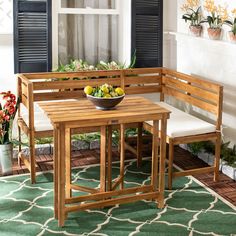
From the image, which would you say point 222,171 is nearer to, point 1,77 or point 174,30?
point 174,30

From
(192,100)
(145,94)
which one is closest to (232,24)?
(192,100)

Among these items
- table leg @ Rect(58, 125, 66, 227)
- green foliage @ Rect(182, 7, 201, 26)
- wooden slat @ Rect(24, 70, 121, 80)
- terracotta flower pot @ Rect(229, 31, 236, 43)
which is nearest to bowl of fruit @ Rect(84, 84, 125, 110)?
table leg @ Rect(58, 125, 66, 227)

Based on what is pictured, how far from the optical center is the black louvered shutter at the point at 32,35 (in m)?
4.91

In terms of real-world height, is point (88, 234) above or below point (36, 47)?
below

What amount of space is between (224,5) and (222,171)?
5.05ft

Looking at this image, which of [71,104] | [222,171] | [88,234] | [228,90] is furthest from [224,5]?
[88,234]

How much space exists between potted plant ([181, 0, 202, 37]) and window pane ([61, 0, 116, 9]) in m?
0.81

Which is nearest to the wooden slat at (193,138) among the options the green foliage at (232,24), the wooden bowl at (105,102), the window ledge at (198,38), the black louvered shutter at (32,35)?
the wooden bowl at (105,102)

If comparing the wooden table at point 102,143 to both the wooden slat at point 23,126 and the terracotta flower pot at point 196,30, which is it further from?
the terracotta flower pot at point 196,30

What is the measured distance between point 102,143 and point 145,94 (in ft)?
6.40

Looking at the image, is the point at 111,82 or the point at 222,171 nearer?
the point at 222,171

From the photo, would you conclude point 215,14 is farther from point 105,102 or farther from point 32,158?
point 32,158

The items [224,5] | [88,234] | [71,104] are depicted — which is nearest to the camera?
[88,234]

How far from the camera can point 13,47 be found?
16.3 ft
